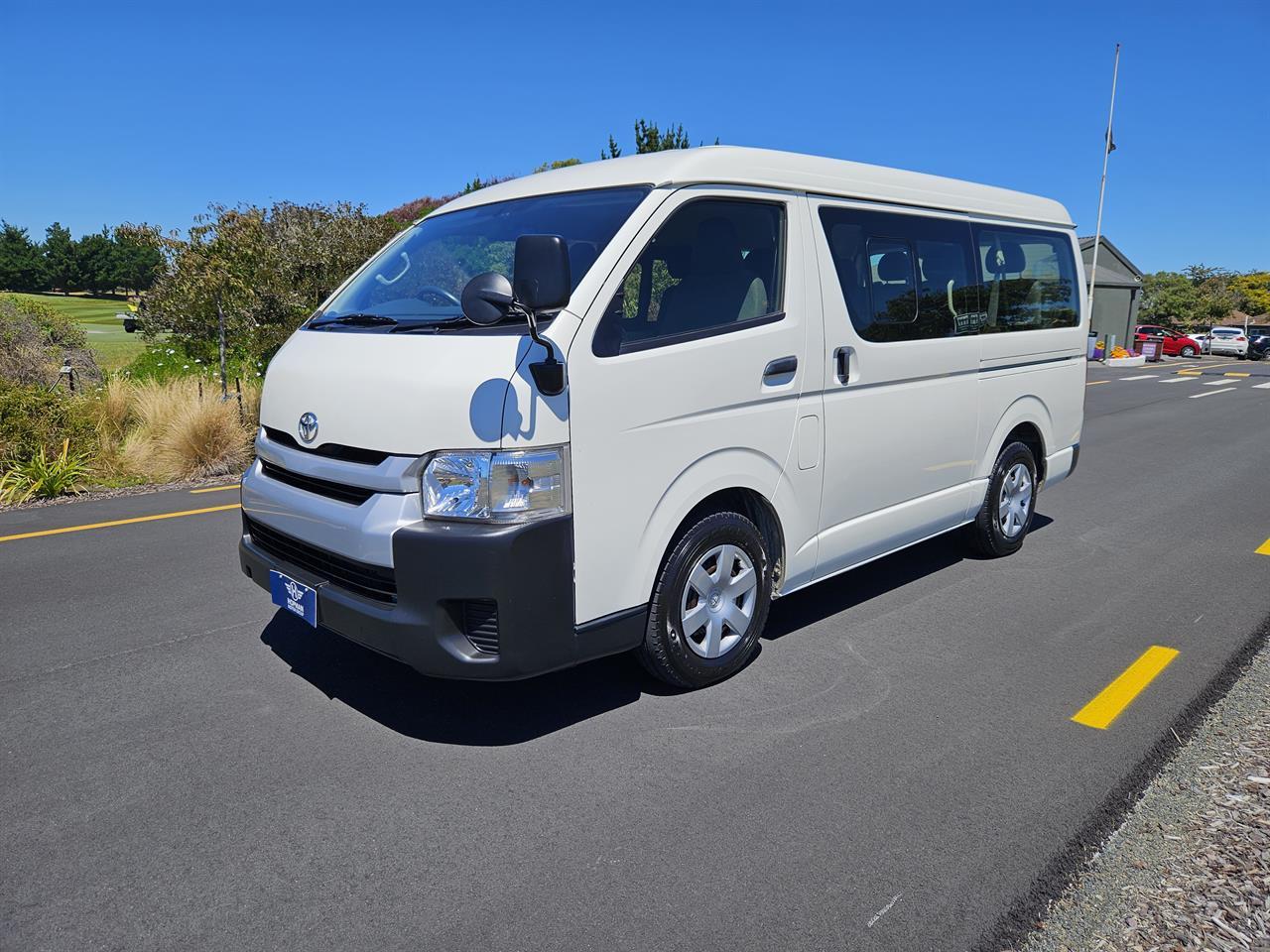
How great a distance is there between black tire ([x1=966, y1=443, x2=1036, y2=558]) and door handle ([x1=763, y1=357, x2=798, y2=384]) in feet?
7.65

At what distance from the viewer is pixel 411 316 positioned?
12.7ft

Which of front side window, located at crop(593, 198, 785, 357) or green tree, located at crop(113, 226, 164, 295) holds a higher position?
green tree, located at crop(113, 226, 164, 295)

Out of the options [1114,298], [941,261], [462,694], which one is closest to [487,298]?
[462,694]

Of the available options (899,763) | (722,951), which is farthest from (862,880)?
(899,763)

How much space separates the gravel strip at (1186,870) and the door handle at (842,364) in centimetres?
207

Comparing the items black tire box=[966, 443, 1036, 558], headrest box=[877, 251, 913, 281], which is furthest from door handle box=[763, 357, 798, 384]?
black tire box=[966, 443, 1036, 558]

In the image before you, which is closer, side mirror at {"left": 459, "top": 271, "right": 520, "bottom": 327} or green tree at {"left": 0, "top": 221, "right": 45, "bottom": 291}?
side mirror at {"left": 459, "top": 271, "right": 520, "bottom": 327}

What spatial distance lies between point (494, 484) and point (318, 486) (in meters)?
0.91

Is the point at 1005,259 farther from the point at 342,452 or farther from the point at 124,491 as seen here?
the point at 124,491

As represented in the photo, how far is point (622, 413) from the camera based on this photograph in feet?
11.2

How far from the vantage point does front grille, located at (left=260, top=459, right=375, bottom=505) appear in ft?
11.3

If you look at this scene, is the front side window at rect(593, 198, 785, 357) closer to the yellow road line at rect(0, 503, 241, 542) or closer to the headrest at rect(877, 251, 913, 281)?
the headrest at rect(877, 251, 913, 281)

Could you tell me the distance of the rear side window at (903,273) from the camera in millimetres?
4445

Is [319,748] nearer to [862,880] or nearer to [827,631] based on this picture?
[862,880]
